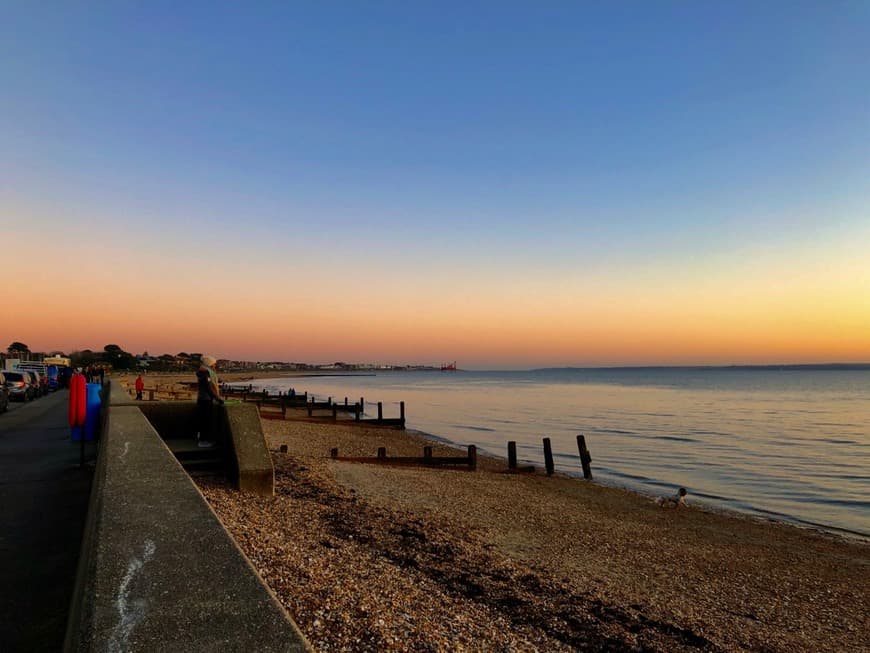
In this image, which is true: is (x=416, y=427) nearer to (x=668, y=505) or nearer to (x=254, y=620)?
(x=668, y=505)

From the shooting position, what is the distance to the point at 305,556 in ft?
20.1

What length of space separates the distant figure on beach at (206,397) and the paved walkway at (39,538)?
2.08 m

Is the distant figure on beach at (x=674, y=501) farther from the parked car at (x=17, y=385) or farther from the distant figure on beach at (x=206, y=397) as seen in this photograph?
the parked car at (x=17, y=385)

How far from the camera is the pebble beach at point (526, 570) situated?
5145mm

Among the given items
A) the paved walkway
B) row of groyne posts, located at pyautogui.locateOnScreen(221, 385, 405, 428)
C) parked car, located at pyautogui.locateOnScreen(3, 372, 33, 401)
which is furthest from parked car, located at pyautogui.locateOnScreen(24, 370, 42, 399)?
the paved walkway

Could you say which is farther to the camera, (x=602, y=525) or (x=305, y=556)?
(x=602, y=525)

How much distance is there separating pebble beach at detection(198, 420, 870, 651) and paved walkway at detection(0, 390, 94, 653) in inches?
63.5

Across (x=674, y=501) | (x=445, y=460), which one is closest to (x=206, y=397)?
(x=445, y=460)

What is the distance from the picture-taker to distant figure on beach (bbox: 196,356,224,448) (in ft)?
36.7

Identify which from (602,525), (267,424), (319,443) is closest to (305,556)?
(602,525)

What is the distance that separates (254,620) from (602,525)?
11.3m

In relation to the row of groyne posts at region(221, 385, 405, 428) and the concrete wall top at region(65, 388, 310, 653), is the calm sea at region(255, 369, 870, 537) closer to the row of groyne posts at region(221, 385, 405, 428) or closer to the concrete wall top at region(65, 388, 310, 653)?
the row of groyne posts at region(221, 385, 405, 428)

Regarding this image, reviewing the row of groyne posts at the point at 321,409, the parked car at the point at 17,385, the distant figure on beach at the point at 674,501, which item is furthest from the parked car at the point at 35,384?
the distant figure on beach at the point at 674,501

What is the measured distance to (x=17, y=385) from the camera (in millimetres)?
30203
